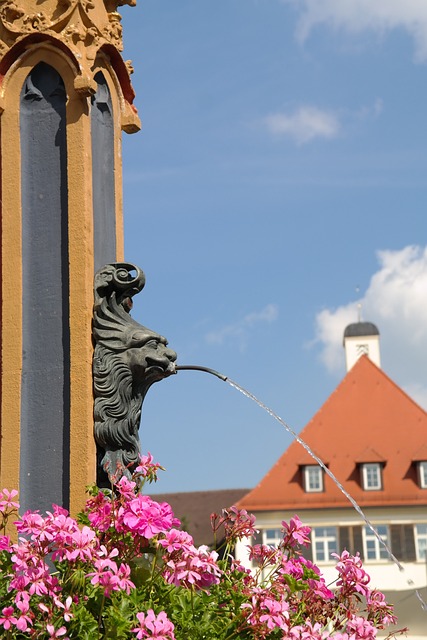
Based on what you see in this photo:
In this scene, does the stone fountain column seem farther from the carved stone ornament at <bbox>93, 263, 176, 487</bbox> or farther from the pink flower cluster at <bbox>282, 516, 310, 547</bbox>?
the pink flower cluster at <bbox>282, 516, 310, 547</bbox>

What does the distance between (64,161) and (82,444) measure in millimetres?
1214

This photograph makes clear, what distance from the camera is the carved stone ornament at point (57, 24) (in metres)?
5.40

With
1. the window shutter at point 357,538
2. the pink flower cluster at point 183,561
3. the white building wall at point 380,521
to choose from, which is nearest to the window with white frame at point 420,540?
the white building wall at point 380,521

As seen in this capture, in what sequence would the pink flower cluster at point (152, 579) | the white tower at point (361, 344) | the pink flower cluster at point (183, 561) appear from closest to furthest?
the pink flower cluster at point (152, 579)
the pink flower cluster at point (183, 561)
the white tower at point (361, 344)

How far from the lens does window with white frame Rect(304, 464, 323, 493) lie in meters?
45.1

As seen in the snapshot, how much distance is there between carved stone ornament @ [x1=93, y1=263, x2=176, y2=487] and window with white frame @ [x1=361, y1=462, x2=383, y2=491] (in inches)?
1588

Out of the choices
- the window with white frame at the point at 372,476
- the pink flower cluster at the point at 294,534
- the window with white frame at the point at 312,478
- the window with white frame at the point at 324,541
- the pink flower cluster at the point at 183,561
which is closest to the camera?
the pink flower cluster at the point at 183,561

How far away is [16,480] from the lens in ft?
16.6

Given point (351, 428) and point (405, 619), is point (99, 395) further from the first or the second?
point (351, 428)

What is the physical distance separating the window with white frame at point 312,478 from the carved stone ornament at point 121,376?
133 ft

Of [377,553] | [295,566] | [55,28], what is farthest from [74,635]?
[377,553]

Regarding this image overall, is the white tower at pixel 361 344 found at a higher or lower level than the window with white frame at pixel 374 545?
higher

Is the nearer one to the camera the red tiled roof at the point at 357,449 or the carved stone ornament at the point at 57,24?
the carved stone ornament at the point at 57,24

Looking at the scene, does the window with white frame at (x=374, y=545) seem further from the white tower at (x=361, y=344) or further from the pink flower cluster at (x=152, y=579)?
the pink flower cluster at (x=152, y=579)
